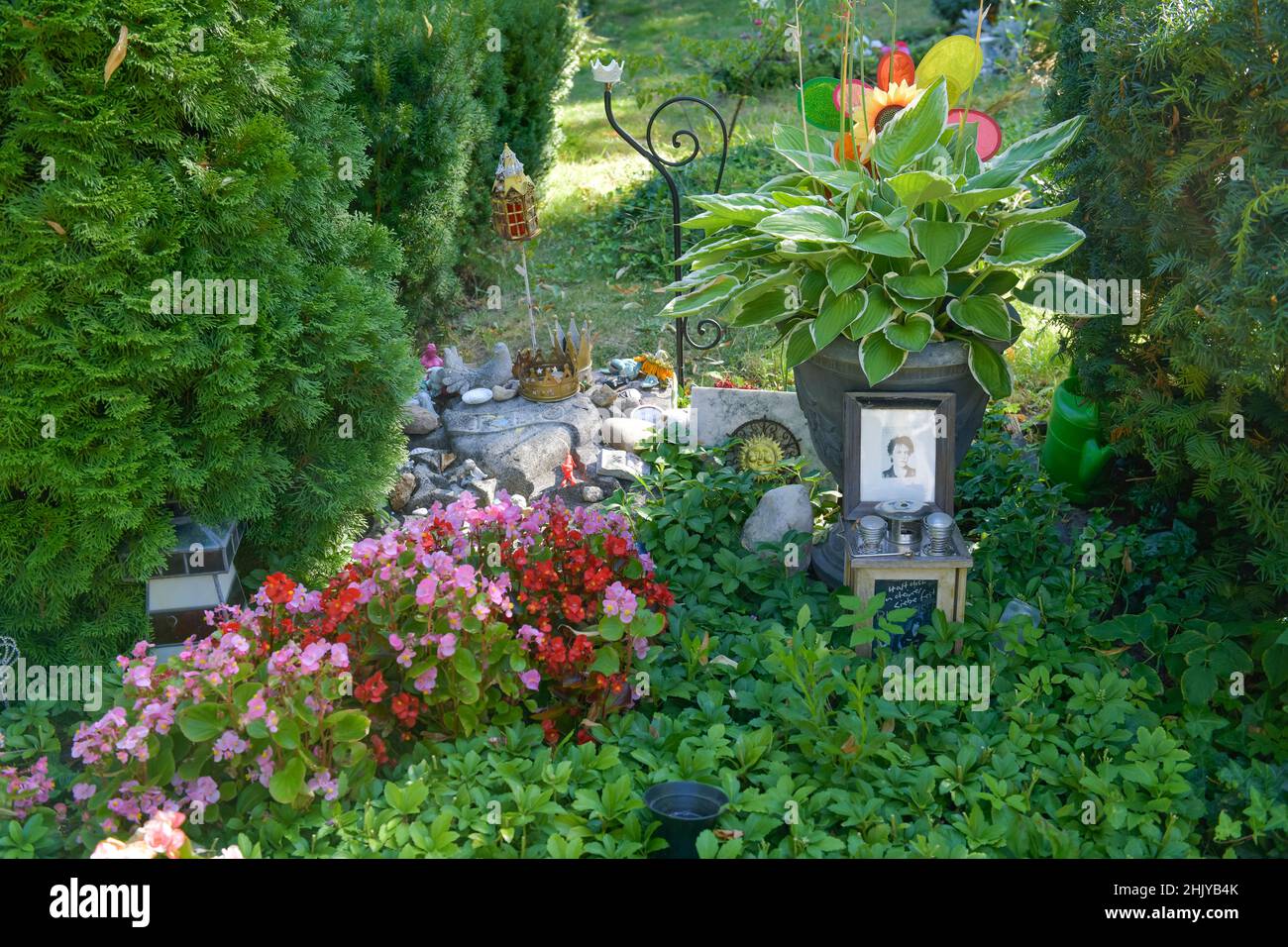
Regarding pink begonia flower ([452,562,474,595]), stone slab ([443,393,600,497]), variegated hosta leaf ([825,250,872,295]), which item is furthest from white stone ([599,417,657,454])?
pink begonia flower ([452,562,474,595])

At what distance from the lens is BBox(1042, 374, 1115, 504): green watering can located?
4.07 metres

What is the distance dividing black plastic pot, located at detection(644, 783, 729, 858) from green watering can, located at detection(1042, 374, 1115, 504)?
7.02 ft

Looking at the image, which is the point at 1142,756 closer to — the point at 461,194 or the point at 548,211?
the point at 461,194

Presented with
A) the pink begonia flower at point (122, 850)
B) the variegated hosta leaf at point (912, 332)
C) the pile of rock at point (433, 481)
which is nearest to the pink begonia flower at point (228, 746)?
the pink begonia flower at point (122, 850)

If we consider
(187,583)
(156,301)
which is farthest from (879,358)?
(187,583)

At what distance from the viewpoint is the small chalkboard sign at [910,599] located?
3279mm

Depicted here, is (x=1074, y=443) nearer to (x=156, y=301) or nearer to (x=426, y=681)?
(x=426, y=681)

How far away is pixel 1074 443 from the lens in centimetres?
414

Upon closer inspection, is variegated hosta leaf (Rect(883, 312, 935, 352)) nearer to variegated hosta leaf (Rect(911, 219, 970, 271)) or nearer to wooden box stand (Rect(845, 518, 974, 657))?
variegated hosta leaf (Rect(911, 219, 970, 271))

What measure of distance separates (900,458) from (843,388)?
305mm

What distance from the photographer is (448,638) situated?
2688mm

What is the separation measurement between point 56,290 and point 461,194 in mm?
2912

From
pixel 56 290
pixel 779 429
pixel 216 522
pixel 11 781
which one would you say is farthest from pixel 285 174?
pixel 779 429

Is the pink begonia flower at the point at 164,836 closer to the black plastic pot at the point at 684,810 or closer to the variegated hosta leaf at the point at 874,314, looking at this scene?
the black plastic pot at the point at 684,810
